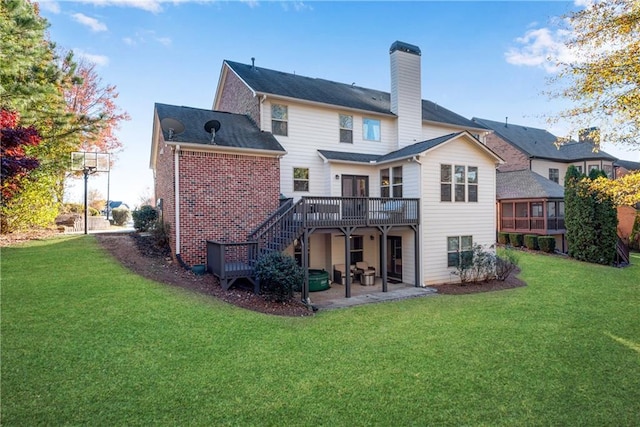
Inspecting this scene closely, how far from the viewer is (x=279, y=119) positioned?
1359 centimetres

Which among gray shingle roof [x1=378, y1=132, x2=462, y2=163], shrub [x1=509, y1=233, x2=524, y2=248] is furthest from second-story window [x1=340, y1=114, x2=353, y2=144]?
shrub [x1=509, y1=233, x2=524, y2=248]

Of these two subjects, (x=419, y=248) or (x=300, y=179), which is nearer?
(x=419, y=248)

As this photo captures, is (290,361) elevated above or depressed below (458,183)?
below

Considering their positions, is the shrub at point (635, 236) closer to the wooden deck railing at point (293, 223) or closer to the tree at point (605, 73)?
the tree at point (605, 73)

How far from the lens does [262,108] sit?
13.2 meters

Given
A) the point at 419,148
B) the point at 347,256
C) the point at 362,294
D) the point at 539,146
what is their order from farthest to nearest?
the point at 539,146, the point at 419,148, the point at 362,294, the point at 347,256

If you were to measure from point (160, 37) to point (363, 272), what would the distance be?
13.0 metres

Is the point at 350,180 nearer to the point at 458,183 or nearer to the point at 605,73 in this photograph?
the point at 458,183

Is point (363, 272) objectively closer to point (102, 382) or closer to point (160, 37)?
point (102, 382)

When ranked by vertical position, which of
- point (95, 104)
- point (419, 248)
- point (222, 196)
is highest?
point (95, 104)

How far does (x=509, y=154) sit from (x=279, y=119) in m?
23.4

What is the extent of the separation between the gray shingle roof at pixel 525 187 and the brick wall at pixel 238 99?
1894 centimetres

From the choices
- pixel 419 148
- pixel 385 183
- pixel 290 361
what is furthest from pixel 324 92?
pixel 290 361

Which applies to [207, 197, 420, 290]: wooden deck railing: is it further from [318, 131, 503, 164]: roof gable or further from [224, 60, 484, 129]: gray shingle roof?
[224, 60, 484, 129]: gray shingle roof
